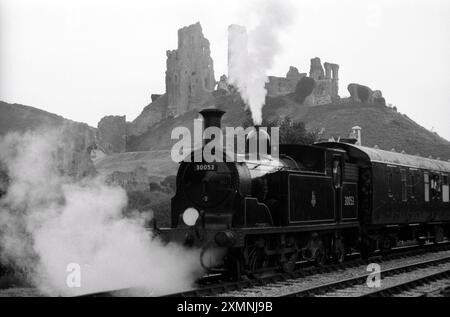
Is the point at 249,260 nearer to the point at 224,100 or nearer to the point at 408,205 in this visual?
the point at 408,205

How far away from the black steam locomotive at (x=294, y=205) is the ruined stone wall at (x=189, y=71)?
378 feet

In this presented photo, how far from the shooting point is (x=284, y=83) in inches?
5123

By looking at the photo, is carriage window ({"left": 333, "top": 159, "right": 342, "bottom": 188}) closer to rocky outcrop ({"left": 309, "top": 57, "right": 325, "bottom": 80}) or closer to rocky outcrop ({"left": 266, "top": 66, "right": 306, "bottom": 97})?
rocky outcrop ({"left": 266, "top": 66, "right": 306, "bottom": 97})

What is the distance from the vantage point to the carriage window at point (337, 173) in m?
14.9

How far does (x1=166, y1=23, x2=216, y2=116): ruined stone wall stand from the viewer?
430ft

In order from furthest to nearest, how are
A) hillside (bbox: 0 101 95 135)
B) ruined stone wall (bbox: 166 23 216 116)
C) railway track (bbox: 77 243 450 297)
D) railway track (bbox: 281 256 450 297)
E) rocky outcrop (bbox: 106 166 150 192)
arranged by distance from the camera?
1. ruined stone wall (bbox: 166 23 216 116)
2. rocky outcrop (bbox: 106 166 150 192)
3. hillside (bbox: 0 101 95 135)
4. railway track (bbox: 281 256 450 297)
5. railway track (bbox: 77 243 450 297)

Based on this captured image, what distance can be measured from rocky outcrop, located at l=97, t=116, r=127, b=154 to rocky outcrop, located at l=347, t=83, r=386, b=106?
4352 centimetres

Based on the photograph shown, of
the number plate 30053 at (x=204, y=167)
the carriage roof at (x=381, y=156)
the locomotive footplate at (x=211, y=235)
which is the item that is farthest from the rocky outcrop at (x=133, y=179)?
the locomotive footplate at (x=211, y=235)

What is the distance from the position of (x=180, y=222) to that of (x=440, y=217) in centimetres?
1160

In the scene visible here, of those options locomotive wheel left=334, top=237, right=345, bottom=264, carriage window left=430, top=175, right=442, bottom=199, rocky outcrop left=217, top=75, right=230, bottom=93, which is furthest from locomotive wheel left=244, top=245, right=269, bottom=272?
rocky outcrop left=217, top=75, right=230, bottom=93

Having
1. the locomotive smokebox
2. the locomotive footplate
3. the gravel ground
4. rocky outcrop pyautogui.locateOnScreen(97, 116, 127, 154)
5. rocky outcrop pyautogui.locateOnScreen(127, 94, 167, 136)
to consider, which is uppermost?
rocky outcrop pyautogui.locateOnScreen(127, 94, 167, 136)

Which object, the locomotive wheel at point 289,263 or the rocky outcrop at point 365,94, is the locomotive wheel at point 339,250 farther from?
the rocky outcrop at point 365,94
